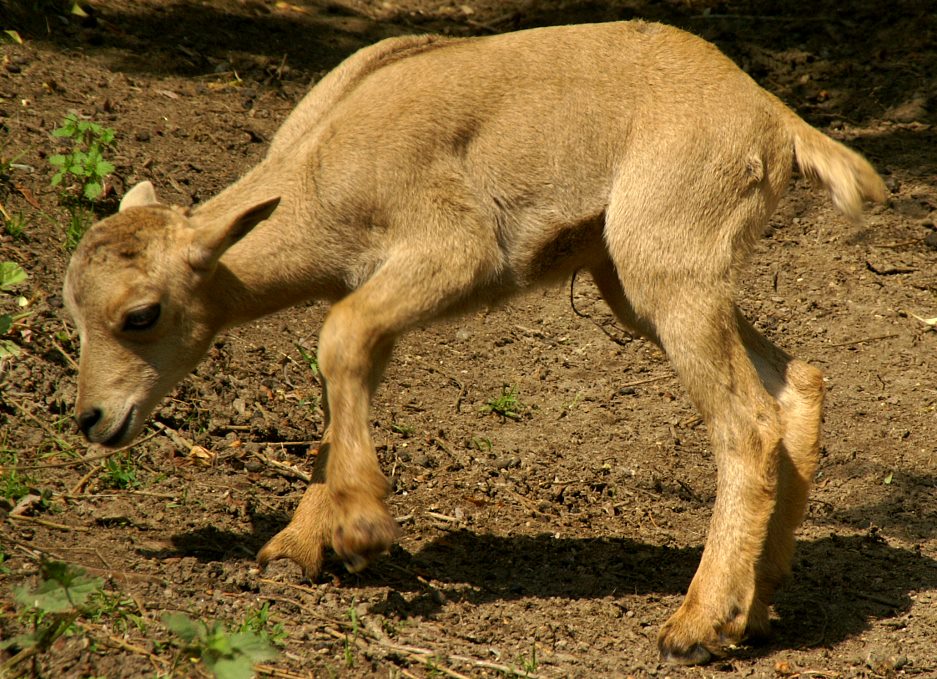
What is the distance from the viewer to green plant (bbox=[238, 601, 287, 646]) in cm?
461

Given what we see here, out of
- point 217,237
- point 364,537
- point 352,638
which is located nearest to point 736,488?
point 364,537

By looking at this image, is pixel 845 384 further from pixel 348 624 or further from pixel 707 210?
pixel 348 624

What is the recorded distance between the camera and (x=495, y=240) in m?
5.50

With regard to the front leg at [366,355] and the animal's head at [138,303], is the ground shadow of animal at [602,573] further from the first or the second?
the animal's head at [138,303]

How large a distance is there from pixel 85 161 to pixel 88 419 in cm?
248

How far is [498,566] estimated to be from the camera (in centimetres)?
593

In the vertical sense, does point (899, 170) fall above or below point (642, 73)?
below

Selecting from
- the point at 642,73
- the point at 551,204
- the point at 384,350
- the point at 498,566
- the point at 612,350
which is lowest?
the point at 498,566

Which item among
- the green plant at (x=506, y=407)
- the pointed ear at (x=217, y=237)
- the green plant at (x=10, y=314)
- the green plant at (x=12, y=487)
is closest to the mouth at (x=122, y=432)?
the green plant at (x=12, y=487)

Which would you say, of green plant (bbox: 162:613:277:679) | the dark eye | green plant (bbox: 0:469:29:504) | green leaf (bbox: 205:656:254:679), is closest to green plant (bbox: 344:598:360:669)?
green plant (bbox: 162:613:277:679)

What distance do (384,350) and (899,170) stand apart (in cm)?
582

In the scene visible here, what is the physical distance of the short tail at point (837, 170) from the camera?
5.66 m

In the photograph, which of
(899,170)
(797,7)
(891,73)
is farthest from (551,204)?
(797,7)

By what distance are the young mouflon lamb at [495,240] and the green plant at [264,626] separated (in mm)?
568
